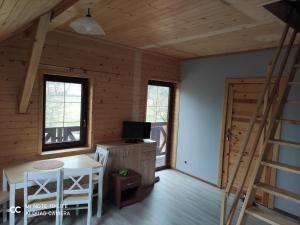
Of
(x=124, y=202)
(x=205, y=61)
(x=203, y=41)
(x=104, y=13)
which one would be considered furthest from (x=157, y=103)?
(x=104, y=13)

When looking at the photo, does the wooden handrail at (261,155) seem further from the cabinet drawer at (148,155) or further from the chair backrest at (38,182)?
the cabinet drawer at (148,155)

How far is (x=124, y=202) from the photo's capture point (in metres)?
3.49

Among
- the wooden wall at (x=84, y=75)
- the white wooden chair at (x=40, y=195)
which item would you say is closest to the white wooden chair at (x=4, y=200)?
the white wooden chair at (x=40, y=195)

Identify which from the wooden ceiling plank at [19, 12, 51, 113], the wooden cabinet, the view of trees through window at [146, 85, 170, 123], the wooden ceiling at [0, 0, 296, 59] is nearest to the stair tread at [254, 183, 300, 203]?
the wooden ceiling at [0, 0, 296, 59]

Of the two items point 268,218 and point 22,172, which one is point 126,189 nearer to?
point 22,172

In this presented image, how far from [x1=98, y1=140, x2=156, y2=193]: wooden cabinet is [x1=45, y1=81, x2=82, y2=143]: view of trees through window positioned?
0.61 m

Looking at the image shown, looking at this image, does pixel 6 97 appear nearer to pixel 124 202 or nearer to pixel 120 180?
pixel 120 180

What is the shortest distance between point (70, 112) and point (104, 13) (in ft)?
5.75

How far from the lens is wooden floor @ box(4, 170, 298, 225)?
307cm

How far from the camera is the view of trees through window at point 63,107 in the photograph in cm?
348

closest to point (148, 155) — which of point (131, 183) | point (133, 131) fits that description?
point (133, 131)

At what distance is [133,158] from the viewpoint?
3975 mm

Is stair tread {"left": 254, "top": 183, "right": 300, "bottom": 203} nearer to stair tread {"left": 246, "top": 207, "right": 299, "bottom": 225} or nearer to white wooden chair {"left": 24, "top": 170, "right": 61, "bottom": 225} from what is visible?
stair tread {"left": 246, "top": 207, "right": 299, "bottom": 225}

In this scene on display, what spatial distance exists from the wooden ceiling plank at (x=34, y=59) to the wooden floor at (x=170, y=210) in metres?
1.53
